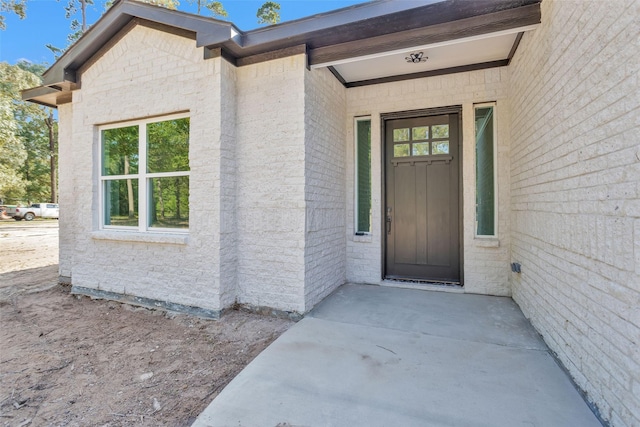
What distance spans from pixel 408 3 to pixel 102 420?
407 centimetres

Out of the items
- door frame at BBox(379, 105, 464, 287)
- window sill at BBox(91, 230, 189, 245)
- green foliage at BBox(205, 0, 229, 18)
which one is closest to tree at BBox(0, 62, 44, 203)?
green foliage at BBox(205, 0, 229, 18)

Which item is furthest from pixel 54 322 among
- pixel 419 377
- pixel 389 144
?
pixel 389 144

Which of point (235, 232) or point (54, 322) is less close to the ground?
point (235, 232)

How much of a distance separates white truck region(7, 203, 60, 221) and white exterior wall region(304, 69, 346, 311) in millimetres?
27389

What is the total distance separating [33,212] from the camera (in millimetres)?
22438

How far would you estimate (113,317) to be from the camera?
3787 mm

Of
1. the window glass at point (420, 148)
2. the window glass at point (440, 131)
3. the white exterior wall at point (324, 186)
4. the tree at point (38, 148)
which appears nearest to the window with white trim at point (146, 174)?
the white exterior wall at point (324, 186)

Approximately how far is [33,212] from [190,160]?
89.2 ft

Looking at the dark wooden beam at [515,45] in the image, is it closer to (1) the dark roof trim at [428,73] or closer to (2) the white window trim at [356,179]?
(1) the dark roof trim at [428,73]

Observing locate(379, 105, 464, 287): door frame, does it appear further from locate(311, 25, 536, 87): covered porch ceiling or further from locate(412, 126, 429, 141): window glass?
locate(311, 25, 536, 87): covered porch ceiling

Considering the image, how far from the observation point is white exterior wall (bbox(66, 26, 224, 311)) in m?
3.57

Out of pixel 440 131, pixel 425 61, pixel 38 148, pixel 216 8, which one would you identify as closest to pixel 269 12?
pixel 216 8

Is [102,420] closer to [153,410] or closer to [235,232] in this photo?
[153,410]

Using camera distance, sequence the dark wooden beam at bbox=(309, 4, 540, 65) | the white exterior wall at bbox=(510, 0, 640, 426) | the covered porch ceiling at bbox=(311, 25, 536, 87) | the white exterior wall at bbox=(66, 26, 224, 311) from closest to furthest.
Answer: the white exterior wall at bbox=(510, 0, 640, 426) → the dark wooden beam at bbox=(309, 4, 540, 65) → the covered porch ceiling at bbox=(311, 25, 536, 87) → the white exterior wall at bbox=(66, 26, 224, 311)
